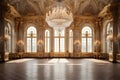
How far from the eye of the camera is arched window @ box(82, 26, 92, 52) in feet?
105

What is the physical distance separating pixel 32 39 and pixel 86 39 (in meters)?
7.78

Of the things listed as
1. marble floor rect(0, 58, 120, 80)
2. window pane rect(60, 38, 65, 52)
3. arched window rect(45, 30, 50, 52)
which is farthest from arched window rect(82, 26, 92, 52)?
marble floor rect(0, 58, 120, 80)

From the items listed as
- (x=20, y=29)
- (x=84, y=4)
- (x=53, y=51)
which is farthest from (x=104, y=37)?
(x=20, y=29)

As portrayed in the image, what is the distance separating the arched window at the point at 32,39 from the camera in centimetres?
3206

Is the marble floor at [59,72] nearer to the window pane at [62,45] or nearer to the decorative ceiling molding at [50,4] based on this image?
the decorative ceiling molding at [50,4]

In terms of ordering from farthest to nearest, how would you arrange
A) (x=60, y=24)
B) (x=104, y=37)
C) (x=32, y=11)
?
(x=32, y=11)
(x=104, y=37)
(x=60, y=24)

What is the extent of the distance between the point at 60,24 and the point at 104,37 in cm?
962

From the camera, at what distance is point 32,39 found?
105 ft

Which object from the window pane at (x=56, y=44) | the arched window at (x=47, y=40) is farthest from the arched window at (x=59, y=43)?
the arched window at (x=47, y=40)

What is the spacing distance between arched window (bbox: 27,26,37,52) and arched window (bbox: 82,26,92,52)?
6.93 m

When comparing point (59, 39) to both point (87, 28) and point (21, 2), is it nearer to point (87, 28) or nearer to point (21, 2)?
point (87, 28)

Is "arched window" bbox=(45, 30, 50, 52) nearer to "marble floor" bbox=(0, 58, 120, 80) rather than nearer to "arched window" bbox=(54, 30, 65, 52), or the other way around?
"arched window" bbox=(54, 30, 65, 52)

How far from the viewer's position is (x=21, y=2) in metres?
30.2

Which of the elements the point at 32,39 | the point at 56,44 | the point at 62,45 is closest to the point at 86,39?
the point at 62,45
